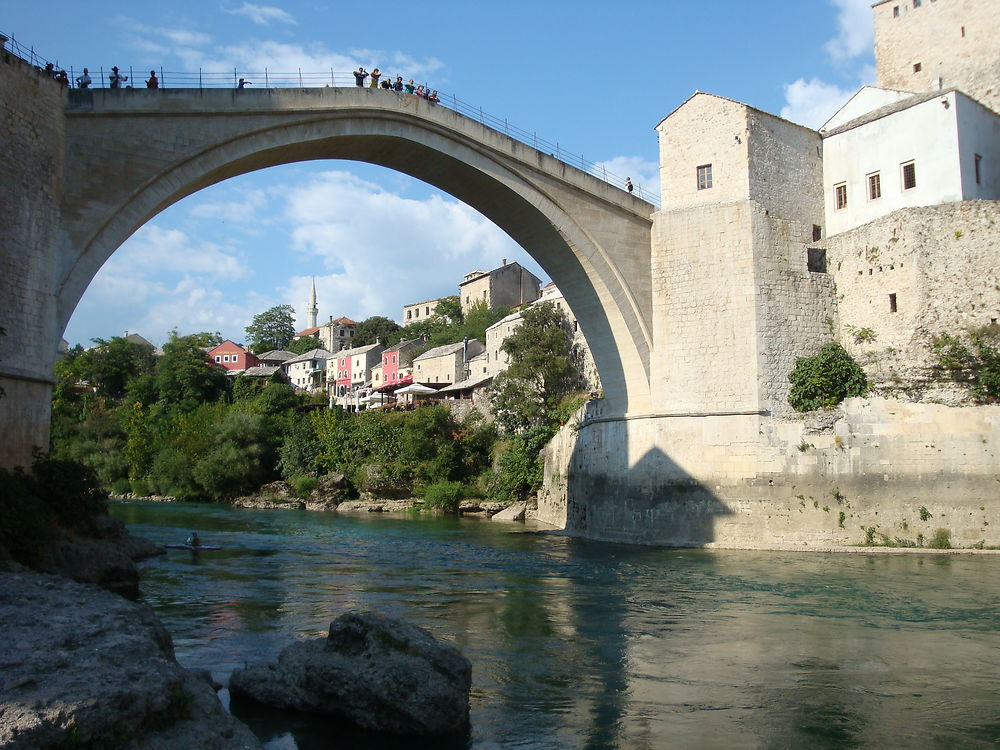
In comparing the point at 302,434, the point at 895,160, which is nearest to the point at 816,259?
the point at 895,160

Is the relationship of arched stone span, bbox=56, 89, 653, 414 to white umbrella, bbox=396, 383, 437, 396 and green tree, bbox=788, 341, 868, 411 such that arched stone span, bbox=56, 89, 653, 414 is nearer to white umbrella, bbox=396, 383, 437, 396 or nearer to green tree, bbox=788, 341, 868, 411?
green tree, bbox=788, 341, 868, 411

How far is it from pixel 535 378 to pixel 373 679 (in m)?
28.9

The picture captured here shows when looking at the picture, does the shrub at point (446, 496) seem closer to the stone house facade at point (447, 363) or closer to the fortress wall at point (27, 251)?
the stone house facade at point (447, 363)

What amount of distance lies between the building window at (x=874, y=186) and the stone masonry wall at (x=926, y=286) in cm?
126

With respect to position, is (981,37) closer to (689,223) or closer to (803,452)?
(689,223)

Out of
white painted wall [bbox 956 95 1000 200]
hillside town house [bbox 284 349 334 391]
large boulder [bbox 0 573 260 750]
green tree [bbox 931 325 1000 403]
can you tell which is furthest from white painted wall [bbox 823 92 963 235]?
hillside town house [bbox 284 349 334 391]

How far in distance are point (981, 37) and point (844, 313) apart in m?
10.9

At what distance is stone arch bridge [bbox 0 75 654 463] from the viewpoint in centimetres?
1280

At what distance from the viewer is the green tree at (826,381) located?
17.5 metres

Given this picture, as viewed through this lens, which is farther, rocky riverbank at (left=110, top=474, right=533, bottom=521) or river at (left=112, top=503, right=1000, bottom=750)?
rocky riverbank at (left=110, top=474, right=533, bottom=521)

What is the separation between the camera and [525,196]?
18.5m

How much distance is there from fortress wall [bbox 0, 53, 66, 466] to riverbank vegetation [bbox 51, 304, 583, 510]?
769 inches

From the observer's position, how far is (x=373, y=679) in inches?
239

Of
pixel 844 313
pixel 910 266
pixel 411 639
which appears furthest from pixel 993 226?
pixel 411 639
